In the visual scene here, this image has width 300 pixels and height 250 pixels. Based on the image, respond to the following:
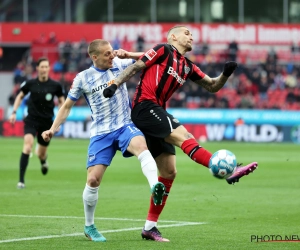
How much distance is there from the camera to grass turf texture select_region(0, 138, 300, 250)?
8656mm

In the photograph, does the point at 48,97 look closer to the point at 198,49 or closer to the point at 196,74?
the point at 196,74

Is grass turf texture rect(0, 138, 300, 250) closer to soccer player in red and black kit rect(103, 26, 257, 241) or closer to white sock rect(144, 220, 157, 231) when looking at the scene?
white sock rect(144, 220, 157, 231)

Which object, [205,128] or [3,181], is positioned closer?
[3,181]

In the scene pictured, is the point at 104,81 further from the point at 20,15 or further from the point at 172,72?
the point at 20,15

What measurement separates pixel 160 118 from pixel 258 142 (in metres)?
24.6

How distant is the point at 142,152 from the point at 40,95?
25.9ft

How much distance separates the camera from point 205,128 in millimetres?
33594

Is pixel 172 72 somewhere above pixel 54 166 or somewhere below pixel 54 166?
above

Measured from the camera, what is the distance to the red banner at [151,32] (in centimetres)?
4462

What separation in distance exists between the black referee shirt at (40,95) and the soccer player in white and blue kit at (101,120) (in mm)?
6898

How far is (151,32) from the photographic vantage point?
4525 cm

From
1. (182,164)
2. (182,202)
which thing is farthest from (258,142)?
(182,202)

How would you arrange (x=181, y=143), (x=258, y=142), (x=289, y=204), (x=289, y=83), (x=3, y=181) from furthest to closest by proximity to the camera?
1. (x=289, y=83)
2. (x=258, y=142)
3. (x=3, y=181)
4. (x=289, y=204)
5. (x=181, y=143)

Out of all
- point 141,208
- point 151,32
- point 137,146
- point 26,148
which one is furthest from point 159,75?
point 151,32
